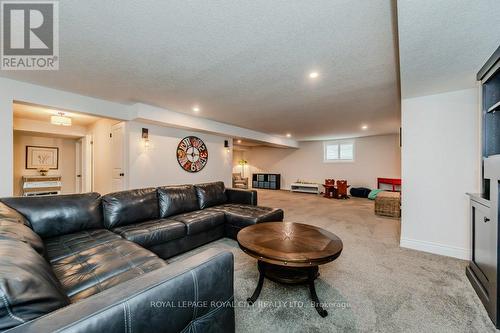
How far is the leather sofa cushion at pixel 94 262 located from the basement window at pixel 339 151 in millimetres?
8303

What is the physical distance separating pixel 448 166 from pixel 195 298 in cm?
344

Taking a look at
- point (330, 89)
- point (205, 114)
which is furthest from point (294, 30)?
point (205, 114)

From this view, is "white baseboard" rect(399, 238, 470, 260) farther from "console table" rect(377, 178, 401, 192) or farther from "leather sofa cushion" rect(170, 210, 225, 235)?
"console table" rect(377, 178, 401, 192)

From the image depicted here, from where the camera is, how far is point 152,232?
2316 millimetres

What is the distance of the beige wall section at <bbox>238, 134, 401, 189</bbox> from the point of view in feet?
24.7

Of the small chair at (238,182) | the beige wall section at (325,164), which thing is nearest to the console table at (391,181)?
the beige wall section at (325,164)

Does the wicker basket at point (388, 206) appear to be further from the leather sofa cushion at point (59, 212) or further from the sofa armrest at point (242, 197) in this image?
the leather sofa cushion at point (59, 212)

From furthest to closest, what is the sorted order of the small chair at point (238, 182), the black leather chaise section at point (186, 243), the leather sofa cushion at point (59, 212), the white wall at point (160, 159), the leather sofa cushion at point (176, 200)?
the small chair at point (238, 182), the white wall at point (160, 159), the leather sofa cushion at point (176, 200), the black leather chaise section at point (186, 243), the leather sofa cushion at point (59, 212)

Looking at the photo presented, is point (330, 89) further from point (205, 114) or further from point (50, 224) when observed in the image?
point (50, 224)

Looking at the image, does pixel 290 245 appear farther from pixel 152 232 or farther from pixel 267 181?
pixel 267 181

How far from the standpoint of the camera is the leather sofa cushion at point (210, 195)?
3516 mm

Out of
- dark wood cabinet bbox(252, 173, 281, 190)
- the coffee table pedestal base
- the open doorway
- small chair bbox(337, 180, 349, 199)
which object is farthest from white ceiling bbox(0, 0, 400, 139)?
dark wood cabinet bbox(252, 173, 281, 190)

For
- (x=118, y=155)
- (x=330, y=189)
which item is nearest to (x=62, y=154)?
(x=118, y=155)

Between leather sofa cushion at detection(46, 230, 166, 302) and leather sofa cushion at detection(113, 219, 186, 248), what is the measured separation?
207 millimetres
